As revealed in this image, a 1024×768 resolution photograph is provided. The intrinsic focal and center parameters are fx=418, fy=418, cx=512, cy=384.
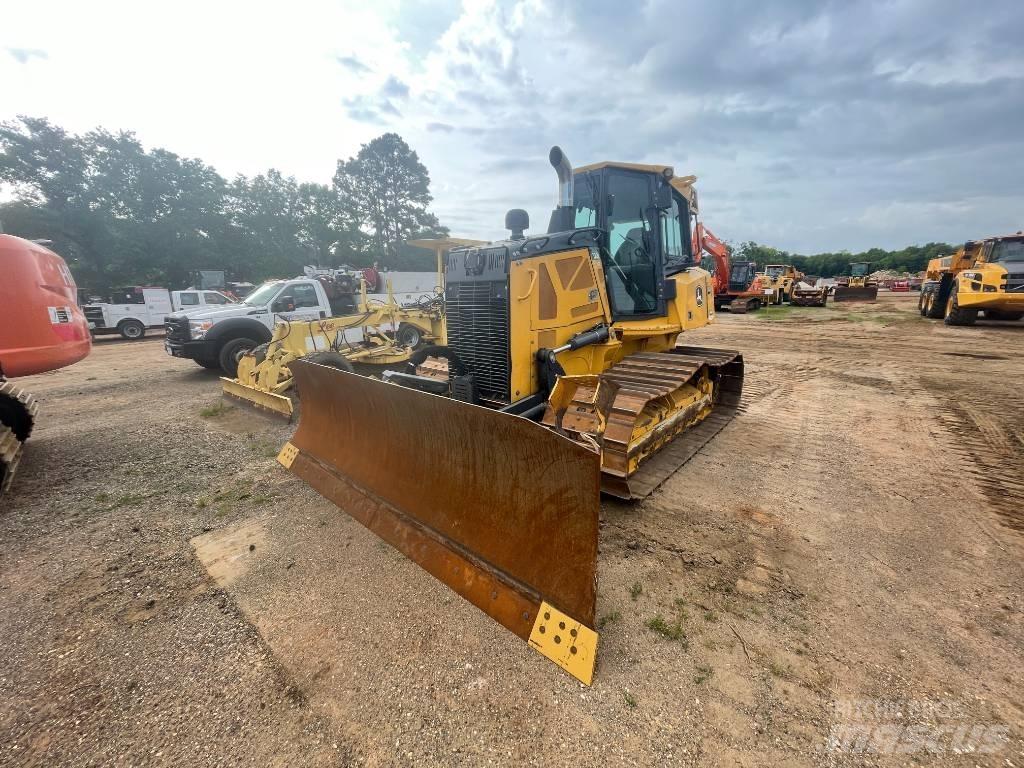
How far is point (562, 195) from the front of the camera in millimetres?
4676

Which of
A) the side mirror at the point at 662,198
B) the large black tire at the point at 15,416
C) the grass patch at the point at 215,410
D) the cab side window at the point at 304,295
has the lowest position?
the grass patch at the point at 215,410

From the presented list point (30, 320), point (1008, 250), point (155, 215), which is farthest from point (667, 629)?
point (155, 215)

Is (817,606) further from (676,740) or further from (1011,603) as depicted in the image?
(676,740)

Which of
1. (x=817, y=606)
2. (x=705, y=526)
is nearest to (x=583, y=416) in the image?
(x=705, y=526)

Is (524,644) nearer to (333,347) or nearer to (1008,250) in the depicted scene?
(333,347)

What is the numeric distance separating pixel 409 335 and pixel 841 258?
7209 cm

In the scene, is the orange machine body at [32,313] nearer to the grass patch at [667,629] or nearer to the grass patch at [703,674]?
the grass patch at [667,629]

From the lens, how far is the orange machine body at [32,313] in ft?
12.3

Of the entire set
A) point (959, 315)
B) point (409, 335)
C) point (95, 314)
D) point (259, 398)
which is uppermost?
point (95, 314)

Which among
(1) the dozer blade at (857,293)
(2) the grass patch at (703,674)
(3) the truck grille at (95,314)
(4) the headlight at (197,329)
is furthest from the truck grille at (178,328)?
(1) the dozer blade at (857,293)

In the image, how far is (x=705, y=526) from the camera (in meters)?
3.22

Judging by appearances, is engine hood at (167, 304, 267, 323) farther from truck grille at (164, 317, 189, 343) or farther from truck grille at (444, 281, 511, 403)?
truck grille at (444, 281, 511, 403)

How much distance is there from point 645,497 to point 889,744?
1898mm

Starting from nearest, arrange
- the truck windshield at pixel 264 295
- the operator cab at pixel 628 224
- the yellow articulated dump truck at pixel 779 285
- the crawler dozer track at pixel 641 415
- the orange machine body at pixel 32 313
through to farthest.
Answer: the crawler dozer track at pixel 641 415
the orange machine body at pixel 32 313
the operator cab at pixel 628 224
the truck windshield at pixel 264 295
the yellow articulated dump truck at pixel 779 285
